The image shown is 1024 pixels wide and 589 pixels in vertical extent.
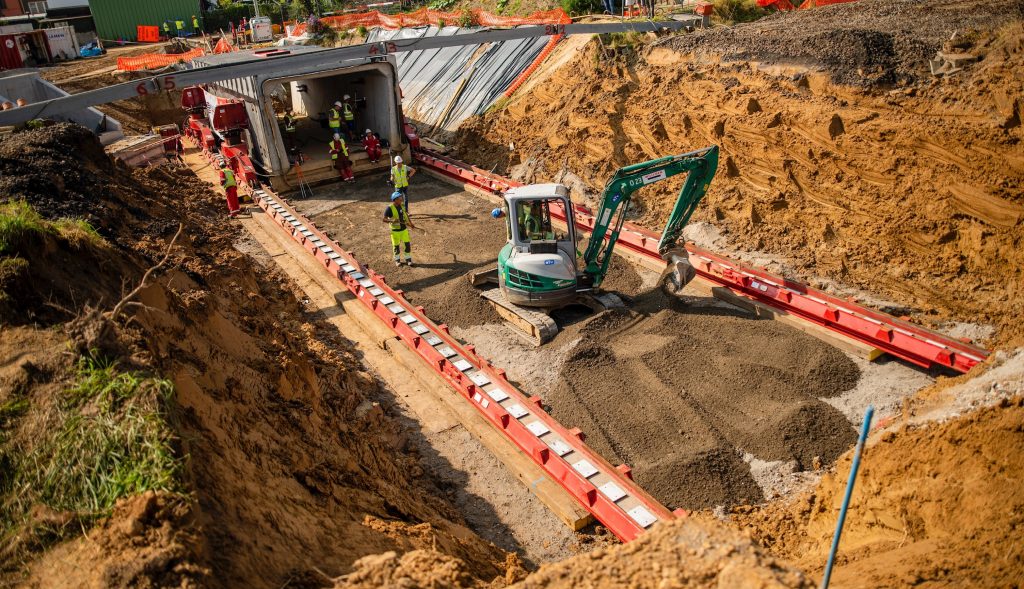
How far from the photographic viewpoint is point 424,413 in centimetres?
904

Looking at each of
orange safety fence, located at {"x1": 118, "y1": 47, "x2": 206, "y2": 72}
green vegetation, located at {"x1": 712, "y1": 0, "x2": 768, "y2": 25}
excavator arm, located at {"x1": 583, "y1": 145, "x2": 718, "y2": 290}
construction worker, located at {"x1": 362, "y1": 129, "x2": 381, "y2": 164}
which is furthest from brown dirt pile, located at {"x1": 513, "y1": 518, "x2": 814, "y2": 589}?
orange safety fence, located at {"x1": 118, "y1": 47, "x2": 206, "y2": 72}

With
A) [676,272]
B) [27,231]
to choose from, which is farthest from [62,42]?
[676,272]

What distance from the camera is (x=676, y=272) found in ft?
34.7

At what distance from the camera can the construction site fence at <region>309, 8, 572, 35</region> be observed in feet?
72.6

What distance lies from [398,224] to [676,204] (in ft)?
17.1

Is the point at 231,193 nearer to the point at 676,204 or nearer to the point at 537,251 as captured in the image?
the point at 537,251

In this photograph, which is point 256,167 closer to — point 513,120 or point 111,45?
point 513,120

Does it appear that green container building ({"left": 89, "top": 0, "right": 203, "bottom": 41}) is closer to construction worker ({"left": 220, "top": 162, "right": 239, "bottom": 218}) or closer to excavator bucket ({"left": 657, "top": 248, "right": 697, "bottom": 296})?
construction worker ({"left": 220, "top": 162, "right": 239, "bottom": 218})

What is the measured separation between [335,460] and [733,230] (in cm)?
924

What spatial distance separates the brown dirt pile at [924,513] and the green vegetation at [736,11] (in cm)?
1501

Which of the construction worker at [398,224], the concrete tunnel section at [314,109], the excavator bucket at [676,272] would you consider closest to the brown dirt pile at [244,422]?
the construction worker at [398,224]

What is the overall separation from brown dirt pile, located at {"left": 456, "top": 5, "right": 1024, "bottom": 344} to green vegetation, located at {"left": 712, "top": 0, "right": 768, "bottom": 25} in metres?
2.39

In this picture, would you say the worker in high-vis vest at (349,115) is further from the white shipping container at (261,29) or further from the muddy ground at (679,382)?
the white shipping container at (261,29)

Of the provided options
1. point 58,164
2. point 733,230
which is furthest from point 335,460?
point 733,230
